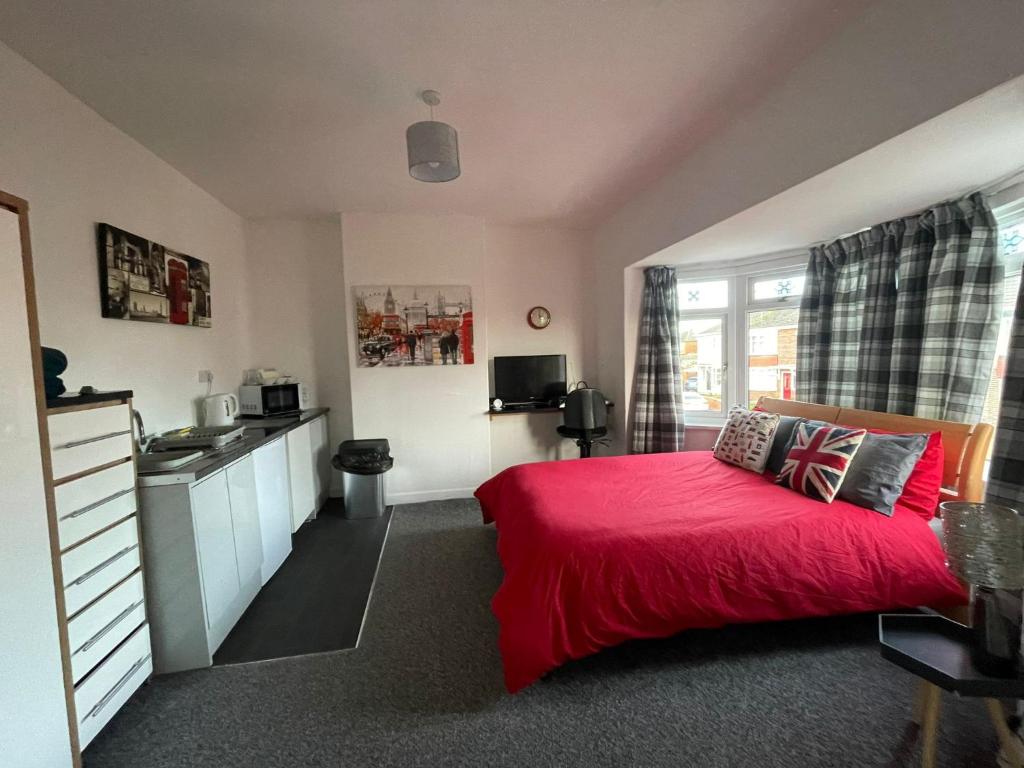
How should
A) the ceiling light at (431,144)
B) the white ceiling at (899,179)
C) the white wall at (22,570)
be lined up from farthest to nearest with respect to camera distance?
the ceiling light at (431,144) < the white ceiling at (899,179) < the white wall at (22,570)

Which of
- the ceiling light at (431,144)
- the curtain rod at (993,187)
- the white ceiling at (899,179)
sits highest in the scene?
the ceiling light at (431,144)

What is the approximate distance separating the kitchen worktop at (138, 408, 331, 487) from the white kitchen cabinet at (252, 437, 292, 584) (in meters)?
0.08

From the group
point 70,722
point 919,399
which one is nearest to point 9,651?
point 70,722

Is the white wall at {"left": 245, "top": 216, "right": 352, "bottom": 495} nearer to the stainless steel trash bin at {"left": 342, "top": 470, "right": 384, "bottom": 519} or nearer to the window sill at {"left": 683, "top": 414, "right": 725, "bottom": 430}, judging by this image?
the stainless steel trash bin at {"left": 342, "top": 470, "right": 384, "bottom": 519}

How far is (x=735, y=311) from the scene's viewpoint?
11.5 feet

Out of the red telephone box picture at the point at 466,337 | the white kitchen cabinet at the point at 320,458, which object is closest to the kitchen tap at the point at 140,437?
the white kitchen cabinet at the point at 320,458

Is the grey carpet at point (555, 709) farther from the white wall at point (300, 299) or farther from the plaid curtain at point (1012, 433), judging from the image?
the white wall at point (300, 299)

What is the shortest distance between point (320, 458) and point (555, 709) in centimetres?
284

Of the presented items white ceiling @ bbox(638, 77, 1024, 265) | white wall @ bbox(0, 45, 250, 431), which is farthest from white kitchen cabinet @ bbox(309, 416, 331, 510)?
white ceiling @ bbox(638, 77, 1024, 265)

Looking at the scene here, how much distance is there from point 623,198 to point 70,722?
405 cm

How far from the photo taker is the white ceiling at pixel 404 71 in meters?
1.43

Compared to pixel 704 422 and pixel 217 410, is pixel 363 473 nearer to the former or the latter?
pixel 217 410

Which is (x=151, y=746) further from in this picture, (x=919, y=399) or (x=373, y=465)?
(x=919, y=399)

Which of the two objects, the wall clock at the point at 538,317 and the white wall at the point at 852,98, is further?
the wall clock at the point at 538,317
